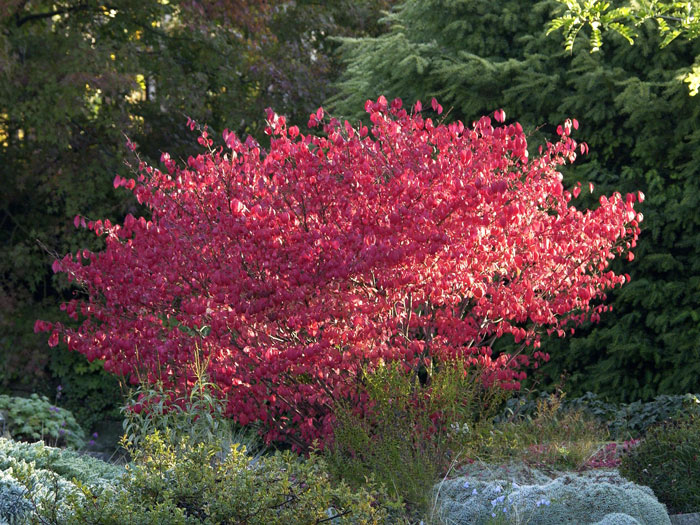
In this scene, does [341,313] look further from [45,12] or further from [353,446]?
[45,12]

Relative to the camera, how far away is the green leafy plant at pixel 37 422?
30.2 feet

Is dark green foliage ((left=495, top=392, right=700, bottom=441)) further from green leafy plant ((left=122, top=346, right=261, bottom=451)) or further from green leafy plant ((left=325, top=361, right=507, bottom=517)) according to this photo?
green leafy plant ((left=122, top=346, right=261, bottom=451))

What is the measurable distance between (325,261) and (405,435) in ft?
4.39

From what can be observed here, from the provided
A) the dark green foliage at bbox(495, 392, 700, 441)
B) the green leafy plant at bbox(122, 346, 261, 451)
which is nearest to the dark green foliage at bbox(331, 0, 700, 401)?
the dark green foliage at bbox(495, 392, 700, 441)

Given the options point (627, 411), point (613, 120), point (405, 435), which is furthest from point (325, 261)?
point (613, 120)

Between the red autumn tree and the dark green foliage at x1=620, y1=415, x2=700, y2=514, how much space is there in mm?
1355

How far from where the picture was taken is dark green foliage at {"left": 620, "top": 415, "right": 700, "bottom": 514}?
5664 mm

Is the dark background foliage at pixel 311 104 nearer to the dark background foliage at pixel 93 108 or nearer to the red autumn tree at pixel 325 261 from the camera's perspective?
the dark background foliage at pixel 93 108

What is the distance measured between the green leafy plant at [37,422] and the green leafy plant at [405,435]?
4245mm

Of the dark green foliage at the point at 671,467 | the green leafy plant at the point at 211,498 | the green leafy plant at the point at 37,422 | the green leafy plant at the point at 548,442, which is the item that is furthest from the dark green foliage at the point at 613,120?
the green leafy plant at the point at 211,498

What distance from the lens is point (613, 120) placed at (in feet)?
34.5

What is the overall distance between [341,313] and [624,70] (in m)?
5.80

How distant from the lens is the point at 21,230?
14062mm

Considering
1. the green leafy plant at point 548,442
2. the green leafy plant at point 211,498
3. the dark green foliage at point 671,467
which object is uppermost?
the green leafy plant at point 211,498
